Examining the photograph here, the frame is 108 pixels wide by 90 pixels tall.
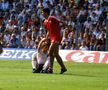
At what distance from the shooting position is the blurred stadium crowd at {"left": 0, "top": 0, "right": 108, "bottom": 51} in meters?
32.2

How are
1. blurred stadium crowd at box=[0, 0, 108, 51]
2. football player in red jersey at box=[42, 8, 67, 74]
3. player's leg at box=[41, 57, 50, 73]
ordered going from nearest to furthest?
football player in red jersey at box=[42, 8, 67, 74] → player's leg at box=[41, 57, 50, 73] → blurred stadium crowd at box=[0, 0, 108, 51]

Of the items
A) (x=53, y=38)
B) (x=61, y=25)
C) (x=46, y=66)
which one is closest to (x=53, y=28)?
(x=53, y=38)

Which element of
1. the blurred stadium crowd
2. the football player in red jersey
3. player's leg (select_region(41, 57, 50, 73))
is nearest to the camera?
the football player in red jersey

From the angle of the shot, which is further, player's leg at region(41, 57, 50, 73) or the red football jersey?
player's leg at region(41, 57, 50, 73)

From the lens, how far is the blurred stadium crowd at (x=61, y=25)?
106ft

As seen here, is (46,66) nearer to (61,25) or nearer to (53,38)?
(53,38)

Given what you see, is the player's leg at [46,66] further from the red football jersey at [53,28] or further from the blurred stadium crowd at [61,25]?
the blurred stadium crowd at [61,25]

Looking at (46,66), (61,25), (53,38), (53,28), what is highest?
(53,28)

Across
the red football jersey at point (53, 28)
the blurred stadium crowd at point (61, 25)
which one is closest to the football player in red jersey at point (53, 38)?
the red football jersey at point (53, 28)

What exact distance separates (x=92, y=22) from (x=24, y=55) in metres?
5.20

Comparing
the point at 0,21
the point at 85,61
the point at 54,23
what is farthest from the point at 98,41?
the point at 54,23

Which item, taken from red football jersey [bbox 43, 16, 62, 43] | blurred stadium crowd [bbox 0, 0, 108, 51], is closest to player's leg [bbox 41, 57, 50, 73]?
red football jersey [bbox 43, 16, 62, 43]

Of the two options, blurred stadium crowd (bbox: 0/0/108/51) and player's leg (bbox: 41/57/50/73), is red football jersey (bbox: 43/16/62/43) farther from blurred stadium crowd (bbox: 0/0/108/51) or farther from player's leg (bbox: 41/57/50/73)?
blurred stadium crowd (bbox: 0/0/108/51)

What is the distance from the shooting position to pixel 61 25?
109 feet
